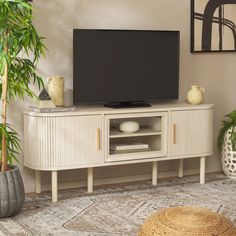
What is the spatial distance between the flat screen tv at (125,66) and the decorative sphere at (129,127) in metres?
0.19

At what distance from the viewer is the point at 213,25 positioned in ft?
16.2

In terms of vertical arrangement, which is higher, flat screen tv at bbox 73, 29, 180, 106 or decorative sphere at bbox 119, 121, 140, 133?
flat screen tv at bbox 73, 29, 180, 106

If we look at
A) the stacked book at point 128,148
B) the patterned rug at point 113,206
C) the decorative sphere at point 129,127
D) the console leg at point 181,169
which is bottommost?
the patterned rug at point 113,206

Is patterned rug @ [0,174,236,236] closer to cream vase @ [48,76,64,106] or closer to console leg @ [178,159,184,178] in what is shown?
console leg @ [178,159,184,178]

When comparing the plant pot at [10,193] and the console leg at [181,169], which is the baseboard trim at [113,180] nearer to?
the console leg at [181,169]

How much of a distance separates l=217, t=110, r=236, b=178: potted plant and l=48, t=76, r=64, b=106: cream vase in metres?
1.60


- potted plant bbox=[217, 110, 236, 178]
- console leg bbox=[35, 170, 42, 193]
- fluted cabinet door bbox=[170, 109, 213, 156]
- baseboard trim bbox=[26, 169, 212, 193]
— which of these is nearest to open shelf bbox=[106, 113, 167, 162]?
A: fluted cabinet door bbox=[170, 109, 213, 156]

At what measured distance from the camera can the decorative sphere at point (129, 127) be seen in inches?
170

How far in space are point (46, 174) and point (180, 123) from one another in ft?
3.86

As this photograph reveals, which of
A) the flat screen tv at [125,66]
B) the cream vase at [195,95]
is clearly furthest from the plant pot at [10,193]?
the cream vase at [195,95]

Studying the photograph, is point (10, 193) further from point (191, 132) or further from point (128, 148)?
point (191, 132)

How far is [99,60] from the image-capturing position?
425 centimetres

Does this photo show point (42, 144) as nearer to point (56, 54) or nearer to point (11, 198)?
point (11, 198)

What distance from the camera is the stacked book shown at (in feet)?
14.1
